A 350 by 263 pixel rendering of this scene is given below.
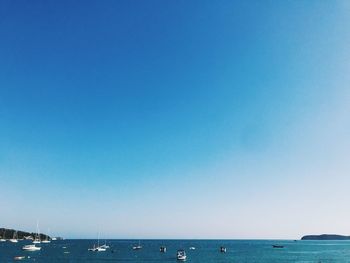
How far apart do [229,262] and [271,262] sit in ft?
45.3

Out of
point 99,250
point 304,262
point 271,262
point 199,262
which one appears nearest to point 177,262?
point 199,262

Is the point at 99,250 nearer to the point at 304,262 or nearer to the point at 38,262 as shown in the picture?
the point at 38,262

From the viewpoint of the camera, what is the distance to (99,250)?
176 metres

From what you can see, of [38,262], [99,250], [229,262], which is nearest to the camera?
[38,262]

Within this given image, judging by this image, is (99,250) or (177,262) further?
(99,250)

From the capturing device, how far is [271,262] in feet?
401

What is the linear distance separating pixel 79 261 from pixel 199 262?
125 feet

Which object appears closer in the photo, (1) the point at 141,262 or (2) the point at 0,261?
(2) the point at 0,261

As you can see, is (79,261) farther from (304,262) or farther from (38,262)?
(304,262)

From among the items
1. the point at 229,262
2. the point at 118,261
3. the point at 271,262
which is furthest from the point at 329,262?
the point at 118,261

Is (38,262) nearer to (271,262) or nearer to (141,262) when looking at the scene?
(141,262)

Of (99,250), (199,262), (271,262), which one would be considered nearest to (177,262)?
(199,262)

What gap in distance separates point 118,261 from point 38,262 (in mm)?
24937

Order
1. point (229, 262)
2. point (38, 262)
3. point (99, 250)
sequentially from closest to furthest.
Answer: point (38, 262) < point (229, 262) < point (99, 250)
